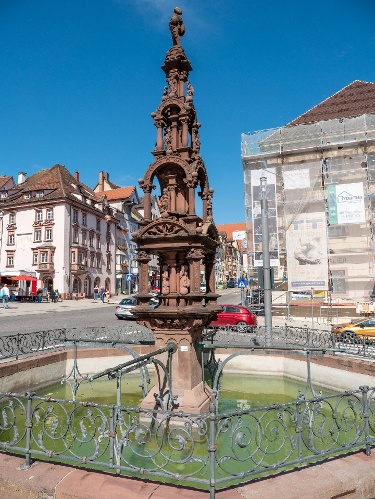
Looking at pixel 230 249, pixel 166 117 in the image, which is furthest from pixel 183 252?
pixel 230 249

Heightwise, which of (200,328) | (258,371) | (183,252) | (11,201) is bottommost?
(258,371)

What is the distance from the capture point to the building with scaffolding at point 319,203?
24562 millimetres

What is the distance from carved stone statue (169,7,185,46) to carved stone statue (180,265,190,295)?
5328 mm

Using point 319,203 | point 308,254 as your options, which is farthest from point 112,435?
point 319,203

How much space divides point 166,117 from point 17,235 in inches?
1783

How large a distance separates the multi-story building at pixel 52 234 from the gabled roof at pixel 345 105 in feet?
95.0

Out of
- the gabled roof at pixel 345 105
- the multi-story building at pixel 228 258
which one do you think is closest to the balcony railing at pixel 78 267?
the gabled roof at pixel 345 105

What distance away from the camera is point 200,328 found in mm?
7992

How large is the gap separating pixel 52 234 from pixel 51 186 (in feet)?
21.4

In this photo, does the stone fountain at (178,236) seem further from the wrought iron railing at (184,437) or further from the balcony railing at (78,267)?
the balcony railing at (78,267)

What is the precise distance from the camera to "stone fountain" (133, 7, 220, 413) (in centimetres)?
750

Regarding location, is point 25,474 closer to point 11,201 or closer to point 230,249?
point 11,201

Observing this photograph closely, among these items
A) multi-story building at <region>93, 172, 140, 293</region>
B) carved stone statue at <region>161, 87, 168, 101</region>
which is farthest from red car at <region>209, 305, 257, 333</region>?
multi-story building at <region>93, 172, 140, 293</region>

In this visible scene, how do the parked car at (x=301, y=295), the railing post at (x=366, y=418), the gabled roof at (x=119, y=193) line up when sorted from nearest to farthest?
the railing post at (x=366, y=418), the parked car at (x=301, y=295), the gabled roof at (x=119, y=193)
